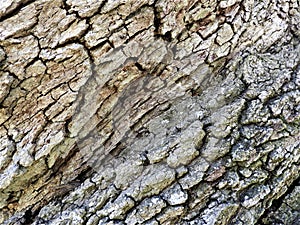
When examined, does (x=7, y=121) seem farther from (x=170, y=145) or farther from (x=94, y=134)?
(x=170, y=145)

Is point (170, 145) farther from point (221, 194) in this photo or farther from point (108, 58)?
point (108, 58)

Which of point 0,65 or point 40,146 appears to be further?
point 40,146

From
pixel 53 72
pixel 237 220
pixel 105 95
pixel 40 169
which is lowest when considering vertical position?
pixel 237 220

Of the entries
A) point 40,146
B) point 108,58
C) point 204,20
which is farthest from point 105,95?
point 204,20

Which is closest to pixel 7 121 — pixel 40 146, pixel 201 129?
pixel 40 146

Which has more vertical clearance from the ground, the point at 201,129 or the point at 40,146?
the point at 40,146

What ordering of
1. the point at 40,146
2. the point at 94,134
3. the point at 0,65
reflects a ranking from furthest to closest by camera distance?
the point at 94,134 → the point at 40,146 → the point at 0,65

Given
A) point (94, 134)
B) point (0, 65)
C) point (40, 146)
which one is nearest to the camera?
point (0, 65)
